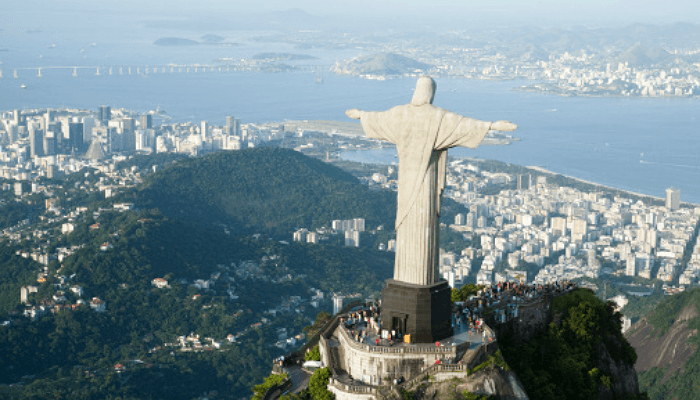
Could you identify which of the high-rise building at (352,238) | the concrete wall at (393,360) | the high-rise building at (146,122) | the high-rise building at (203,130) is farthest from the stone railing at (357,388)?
the high-rise building at (146,122)

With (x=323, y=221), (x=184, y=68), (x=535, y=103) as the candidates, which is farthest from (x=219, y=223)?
(x=184, y=68)

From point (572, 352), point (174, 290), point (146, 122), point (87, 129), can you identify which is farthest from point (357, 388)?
point (146, 122)

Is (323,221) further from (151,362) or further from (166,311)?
(151,362)

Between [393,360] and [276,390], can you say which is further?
[276,390]

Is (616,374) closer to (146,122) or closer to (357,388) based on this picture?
(357,388)

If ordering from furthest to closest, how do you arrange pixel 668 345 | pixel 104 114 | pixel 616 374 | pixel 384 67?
1. pixel 384 67
2. pixel 104 114
3. pixel 668 345
4. pixel 616 374

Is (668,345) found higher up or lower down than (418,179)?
lower down

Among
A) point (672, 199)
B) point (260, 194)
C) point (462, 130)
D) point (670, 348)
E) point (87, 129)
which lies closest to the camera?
point (462, 130)

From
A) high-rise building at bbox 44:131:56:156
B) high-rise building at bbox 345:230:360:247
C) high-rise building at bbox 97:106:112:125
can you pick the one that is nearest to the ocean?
high-rise building at bbox 97:106:112:125

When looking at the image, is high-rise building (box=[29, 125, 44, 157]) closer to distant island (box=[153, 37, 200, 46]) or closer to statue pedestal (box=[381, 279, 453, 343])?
statue pedestal (box=[381, 279, 453, 343])
